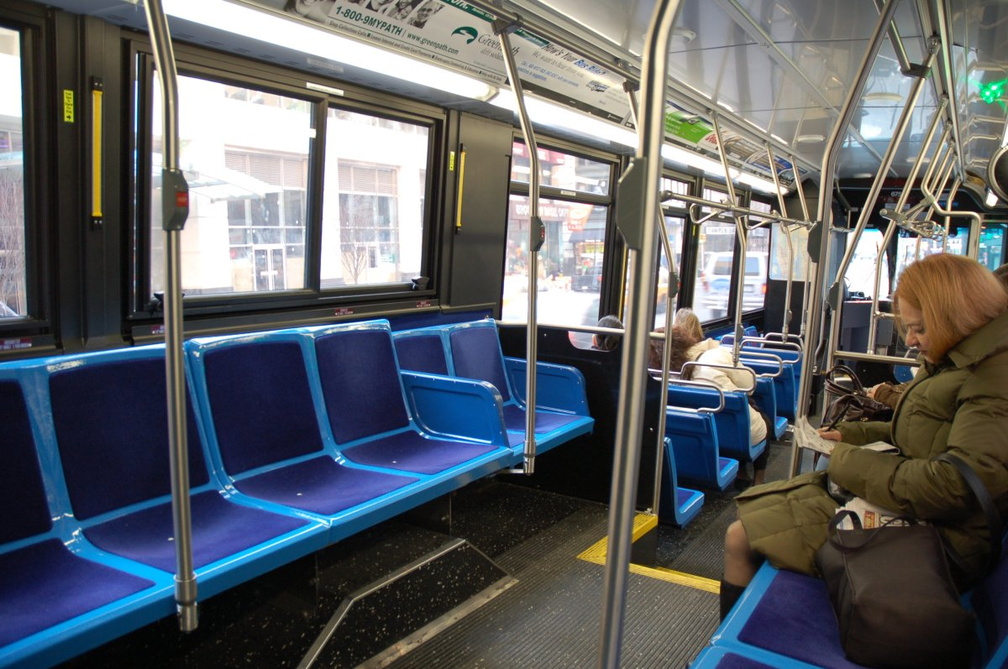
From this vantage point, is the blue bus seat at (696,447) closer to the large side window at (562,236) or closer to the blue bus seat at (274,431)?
the large side window at (562,236)

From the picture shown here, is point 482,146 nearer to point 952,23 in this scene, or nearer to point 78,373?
point 952,23

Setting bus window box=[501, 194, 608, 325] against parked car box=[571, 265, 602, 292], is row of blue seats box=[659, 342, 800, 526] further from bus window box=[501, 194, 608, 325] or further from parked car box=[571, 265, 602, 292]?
parked car box=[571, 265, 602, 292]

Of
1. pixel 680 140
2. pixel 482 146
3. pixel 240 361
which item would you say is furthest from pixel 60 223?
pixel 680 140

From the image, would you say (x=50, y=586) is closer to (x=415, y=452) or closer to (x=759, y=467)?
(x=415, y=452)

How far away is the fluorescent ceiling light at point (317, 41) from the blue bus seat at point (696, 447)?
2.11 metres

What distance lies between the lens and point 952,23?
127 inches

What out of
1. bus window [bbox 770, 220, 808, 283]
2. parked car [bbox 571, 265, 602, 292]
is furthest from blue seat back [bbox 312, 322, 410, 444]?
bus window [bbox 770, 220, 808, 283]

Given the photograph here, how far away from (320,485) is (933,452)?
1890 mm

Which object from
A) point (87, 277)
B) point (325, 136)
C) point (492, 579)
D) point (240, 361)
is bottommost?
point (492, 579)

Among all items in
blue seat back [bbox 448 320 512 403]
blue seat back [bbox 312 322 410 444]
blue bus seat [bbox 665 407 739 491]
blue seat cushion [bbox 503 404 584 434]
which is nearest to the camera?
blue seat back [bbox 312 322 410 444]

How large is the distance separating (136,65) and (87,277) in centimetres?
87

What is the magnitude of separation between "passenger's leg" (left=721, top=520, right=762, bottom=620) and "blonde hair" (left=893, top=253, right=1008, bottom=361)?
28.8 inches

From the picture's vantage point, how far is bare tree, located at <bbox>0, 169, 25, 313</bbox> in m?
2.86

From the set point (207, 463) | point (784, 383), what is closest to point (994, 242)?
point (784, 383)
